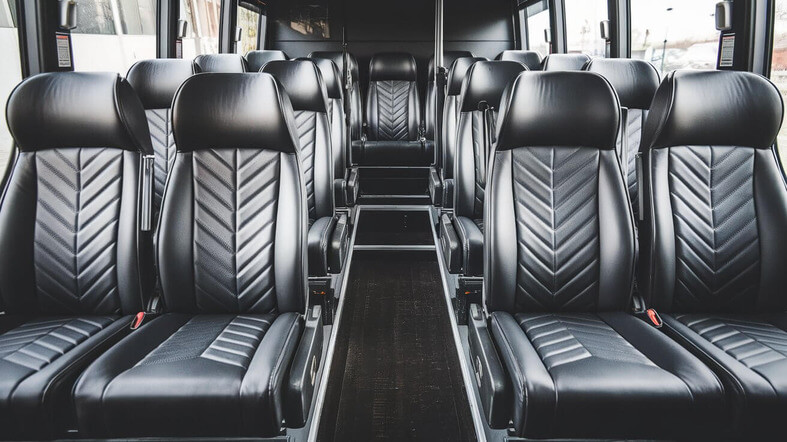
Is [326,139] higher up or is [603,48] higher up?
[603,48]

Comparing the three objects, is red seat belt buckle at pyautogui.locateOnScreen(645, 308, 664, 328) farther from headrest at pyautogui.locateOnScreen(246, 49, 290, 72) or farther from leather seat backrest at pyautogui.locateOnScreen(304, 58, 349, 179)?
headrest at pyautogui.locateOnScreen(246, 49, 290, 72)

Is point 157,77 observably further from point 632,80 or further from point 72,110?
point 632,80

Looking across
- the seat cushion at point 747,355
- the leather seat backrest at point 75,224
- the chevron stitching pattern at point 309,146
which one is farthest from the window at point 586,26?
the leather seat backrest at point 75,224

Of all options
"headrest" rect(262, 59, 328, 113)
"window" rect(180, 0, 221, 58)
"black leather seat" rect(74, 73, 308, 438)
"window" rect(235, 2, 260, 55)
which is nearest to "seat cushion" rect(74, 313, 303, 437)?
"black leather seat" rect(74, 73, 308, 438)

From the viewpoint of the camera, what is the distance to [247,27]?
6207mm

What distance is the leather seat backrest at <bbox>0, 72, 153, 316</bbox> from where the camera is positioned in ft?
6.13

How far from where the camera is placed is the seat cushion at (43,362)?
1.39 metres

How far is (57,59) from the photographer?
2629 mm

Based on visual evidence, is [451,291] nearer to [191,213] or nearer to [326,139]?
[326,139]

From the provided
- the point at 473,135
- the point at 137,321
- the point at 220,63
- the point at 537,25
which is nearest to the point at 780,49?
the point at 473,135

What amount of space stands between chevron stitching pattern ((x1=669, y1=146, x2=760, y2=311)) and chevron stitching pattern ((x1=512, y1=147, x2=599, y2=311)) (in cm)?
36

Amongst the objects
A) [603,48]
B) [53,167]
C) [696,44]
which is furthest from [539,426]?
[603,48]

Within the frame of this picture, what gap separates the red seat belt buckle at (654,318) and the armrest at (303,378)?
1.21 m

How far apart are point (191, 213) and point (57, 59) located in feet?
4.97
